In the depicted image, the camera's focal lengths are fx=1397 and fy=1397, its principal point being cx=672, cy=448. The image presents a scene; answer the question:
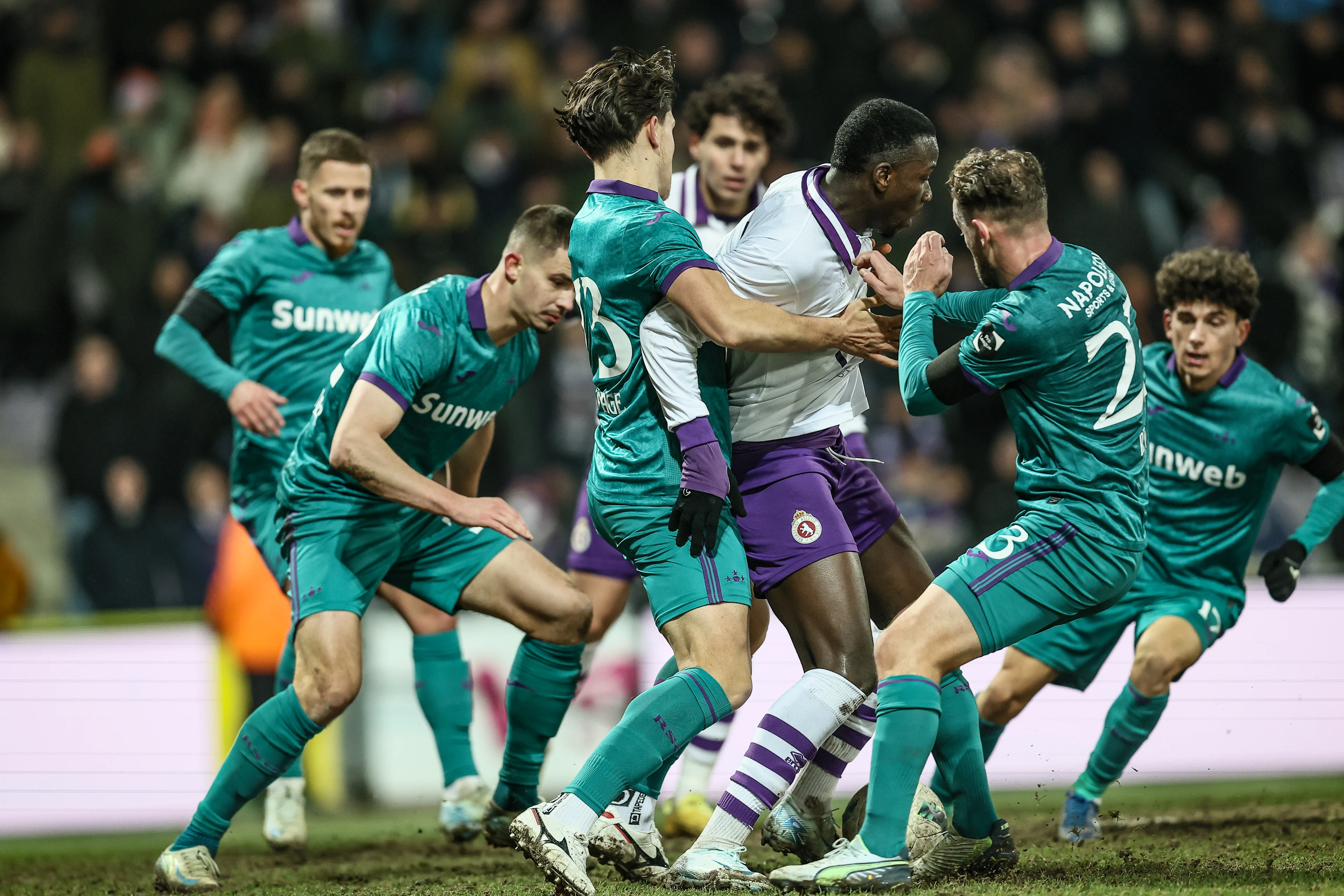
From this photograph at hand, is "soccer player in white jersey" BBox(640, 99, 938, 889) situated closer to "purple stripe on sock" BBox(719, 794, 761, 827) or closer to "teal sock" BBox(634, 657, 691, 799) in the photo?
"purple stripe on sock" BBox(719, 794, 761, 827)

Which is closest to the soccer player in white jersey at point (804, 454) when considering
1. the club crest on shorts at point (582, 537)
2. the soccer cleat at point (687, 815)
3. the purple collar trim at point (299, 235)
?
the soccer cleat at point (687, 815)

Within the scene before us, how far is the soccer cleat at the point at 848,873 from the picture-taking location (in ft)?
13.5

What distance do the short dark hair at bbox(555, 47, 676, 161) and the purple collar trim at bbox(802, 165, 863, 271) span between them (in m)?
0.54

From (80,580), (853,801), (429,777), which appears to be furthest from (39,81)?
(853,801)

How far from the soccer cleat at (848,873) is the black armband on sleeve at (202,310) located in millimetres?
3944

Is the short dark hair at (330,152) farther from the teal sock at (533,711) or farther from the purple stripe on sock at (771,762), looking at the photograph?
the purple stripe on sock at (771,762)

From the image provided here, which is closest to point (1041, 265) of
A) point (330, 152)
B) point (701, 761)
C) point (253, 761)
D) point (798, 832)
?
point (798, 832)

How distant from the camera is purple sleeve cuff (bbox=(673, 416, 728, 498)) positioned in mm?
4281

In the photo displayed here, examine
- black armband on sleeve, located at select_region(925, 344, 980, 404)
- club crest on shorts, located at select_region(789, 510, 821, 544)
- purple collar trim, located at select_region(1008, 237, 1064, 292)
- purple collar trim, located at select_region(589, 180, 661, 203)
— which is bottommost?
club crest on shorts, located at select_region(789, 510, 821, 544)

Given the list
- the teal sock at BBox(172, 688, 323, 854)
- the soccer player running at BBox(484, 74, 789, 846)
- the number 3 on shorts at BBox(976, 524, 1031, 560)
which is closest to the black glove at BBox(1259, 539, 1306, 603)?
the number 3 on shorts at BBox(976, 524, 1031, 560)

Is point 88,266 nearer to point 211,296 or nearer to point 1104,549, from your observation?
point 211,296

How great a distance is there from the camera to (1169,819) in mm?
6426

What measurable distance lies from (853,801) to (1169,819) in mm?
2153

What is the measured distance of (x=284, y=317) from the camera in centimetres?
662
